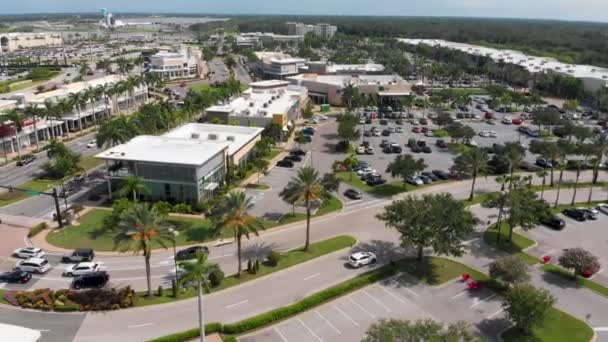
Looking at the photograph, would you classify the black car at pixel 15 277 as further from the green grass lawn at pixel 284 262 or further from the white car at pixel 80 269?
the green grass lawn at pixel 284 262

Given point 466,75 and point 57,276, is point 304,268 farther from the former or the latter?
point 466,75

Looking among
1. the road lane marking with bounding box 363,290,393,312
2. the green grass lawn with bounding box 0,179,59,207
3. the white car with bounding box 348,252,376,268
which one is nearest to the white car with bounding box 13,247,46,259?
the green grass lawn with bounding box 0,179,59,207

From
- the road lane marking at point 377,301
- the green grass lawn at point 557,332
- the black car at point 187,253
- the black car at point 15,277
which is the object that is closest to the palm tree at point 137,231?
the black car at point 187,253

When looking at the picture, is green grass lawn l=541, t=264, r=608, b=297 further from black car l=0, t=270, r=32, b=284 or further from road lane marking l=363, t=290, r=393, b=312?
black car l=0, t=270, r=32, b=284

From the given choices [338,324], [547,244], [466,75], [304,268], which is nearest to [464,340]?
[338,324]

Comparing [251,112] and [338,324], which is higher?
[251,112]

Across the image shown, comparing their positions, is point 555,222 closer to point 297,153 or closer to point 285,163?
point 285,163
